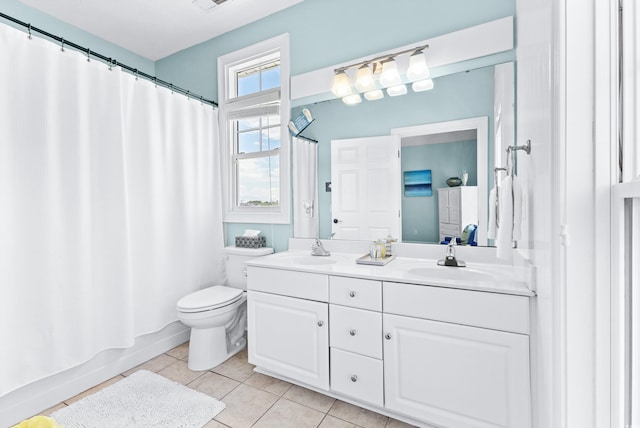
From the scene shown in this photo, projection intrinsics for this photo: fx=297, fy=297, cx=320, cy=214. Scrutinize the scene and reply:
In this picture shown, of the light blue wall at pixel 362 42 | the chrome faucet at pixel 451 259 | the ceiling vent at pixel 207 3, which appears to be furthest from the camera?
the ceiling vent at pixel 207 3

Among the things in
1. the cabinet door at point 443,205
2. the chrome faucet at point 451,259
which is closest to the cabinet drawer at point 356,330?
the chrome faucet at point 451,259

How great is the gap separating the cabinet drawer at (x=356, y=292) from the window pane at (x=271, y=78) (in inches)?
67.9

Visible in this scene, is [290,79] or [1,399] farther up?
[290,79]

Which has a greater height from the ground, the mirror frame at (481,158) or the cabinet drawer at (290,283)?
the mirror frame at (481,158)

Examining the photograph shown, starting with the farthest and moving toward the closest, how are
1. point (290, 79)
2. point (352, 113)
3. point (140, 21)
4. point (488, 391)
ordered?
point (140, 21)
point (290, 79)
point (352, 113)
point (488, 391)

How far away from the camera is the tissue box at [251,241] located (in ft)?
8.20

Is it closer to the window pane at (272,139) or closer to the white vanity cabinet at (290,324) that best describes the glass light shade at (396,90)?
the window pane at (272,139)

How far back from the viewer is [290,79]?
234 centimetres

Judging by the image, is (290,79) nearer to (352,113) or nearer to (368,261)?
(352,113)

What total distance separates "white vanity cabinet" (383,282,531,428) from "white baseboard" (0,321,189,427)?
70.0 inches

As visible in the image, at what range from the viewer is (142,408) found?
1667mm

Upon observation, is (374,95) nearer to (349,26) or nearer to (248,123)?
(349,26)

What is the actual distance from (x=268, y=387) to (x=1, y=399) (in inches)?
53.5

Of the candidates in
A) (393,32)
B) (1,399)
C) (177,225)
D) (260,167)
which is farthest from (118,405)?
(393,32)
